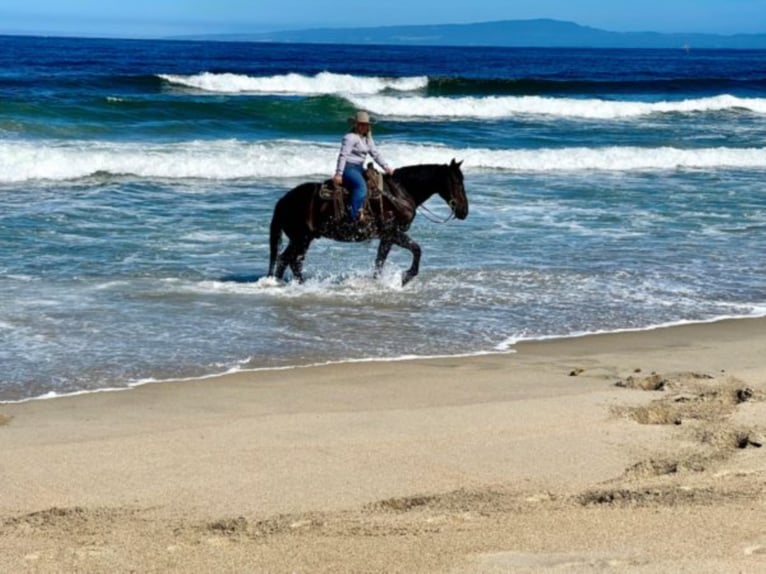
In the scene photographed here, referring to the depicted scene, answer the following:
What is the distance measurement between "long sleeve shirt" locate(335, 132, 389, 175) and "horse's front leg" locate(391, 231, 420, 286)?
79 cm

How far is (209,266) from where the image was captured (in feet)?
39.4

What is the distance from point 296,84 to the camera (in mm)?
51656

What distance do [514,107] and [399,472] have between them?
34668 mm

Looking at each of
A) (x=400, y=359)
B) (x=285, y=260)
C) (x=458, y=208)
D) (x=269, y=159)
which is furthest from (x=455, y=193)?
(x=269, y=159)

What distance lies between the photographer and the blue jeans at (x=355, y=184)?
11.3 m

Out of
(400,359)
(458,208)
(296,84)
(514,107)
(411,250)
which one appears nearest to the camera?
(400,359)

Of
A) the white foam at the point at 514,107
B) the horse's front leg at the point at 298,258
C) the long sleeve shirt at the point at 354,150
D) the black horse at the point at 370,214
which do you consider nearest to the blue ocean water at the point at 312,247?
the horse's front leg at the point at 298,258

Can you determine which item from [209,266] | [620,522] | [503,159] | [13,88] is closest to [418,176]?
[209,266]

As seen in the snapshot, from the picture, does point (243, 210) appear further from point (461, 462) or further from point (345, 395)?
point (461, 462)

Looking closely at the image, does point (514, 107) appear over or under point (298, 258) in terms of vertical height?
→ over

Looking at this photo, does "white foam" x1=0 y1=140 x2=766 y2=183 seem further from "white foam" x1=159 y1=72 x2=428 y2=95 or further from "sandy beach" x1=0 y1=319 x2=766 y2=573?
"white foam" x1=159 y1=72 x2=428 y2=95

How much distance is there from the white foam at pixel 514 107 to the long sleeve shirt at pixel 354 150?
24.4 m

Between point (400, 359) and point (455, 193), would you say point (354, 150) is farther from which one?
point (400, 359)

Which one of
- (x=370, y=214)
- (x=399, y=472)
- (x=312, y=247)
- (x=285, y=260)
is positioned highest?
(x=370, y=214)
